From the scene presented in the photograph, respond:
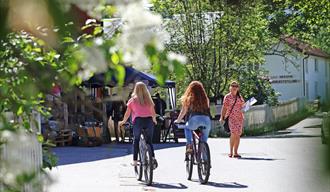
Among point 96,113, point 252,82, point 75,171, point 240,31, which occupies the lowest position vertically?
point 75,171

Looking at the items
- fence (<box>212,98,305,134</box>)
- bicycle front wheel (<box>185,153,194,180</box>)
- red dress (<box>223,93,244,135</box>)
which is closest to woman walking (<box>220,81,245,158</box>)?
red dress (<box>223,93,244,135</box>)

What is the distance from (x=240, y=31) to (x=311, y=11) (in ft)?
10.6

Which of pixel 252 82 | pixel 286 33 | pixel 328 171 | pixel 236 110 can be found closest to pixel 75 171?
pixel 236 110

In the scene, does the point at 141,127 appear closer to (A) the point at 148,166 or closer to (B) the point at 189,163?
(A) the point at 148,166

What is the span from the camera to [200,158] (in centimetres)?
1063

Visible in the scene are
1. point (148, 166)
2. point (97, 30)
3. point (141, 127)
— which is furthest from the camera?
point (141, 127)

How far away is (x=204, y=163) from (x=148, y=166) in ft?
2.68

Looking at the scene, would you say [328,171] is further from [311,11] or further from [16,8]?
[311,11]

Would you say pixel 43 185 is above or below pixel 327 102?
below

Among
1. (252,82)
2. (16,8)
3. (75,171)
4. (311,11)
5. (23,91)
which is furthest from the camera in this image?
(252,82)

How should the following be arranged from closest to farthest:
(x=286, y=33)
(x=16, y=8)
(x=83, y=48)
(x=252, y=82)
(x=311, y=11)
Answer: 1. (x=16, y=8)
2. (x=83, y=48)
3. (x=311, y=11)
4. (x=252, y=82)
5. (x=286, y=33)

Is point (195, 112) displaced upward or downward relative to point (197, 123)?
upward

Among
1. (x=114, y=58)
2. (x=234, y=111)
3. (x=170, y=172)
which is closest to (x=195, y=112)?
(x=170, y=172)

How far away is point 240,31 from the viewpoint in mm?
28062
